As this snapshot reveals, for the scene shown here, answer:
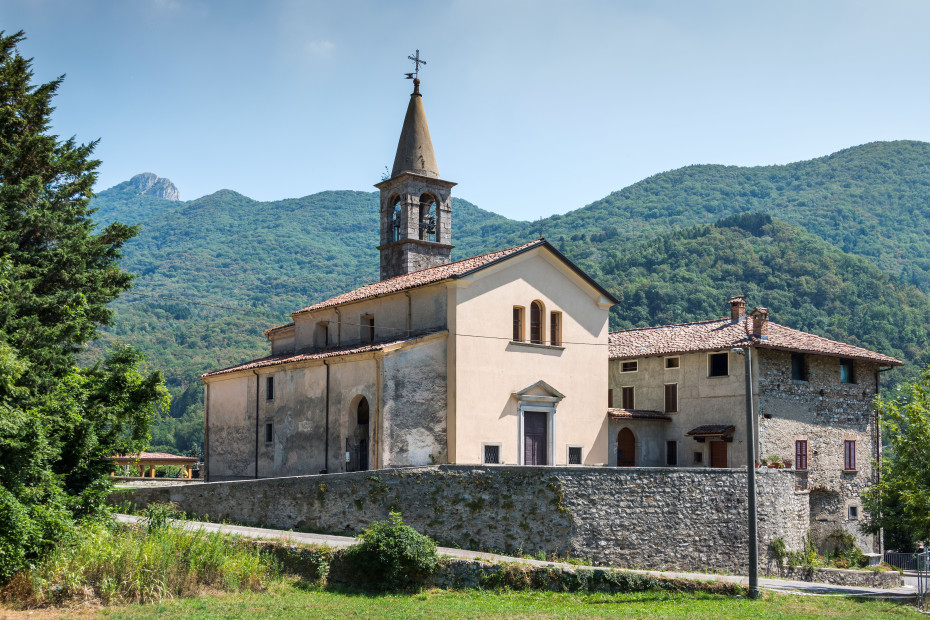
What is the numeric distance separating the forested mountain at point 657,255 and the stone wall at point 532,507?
20.5 m

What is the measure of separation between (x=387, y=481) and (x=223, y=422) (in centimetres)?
1670

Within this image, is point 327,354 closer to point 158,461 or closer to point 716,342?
point 716,342

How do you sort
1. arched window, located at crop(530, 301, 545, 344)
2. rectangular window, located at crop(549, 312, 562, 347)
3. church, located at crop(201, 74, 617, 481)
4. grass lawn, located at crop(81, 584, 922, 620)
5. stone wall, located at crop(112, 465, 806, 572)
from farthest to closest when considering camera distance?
rectangular window, located at crop(549, 312, 562, 347), arched window, located at crop(530, 301, 545, 344), church, located at crop(201, 74, 617, 481), stone wall, located at crop(112, 465, 806, 572), grass lawn, located at crop(81, 584, 922, 620)

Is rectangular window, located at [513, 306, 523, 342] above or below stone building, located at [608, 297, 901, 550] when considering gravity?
above

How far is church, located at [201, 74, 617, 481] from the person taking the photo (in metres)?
29.0

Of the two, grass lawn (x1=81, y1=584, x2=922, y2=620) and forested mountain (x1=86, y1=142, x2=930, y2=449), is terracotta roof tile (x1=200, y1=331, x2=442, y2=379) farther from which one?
grass lawn (x1=81, y1=584, x2=922, y2=620)

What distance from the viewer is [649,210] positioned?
155m

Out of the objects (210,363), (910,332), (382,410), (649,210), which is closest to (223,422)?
(382,410)

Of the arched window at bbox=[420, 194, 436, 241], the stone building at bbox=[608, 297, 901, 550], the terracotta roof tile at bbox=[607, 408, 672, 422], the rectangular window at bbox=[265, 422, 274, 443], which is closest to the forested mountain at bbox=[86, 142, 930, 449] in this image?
the rectangular window at bbox=[265, 422, 274, 443]

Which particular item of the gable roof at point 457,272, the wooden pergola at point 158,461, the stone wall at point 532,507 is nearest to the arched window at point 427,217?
the gable roof at point 457,272

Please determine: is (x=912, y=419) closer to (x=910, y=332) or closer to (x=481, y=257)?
(x=481, y=257)

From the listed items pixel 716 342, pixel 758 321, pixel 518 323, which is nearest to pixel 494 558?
pixel 518 323

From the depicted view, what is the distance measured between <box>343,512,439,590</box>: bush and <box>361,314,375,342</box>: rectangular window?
542 inches

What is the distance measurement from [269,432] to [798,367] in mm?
22997
